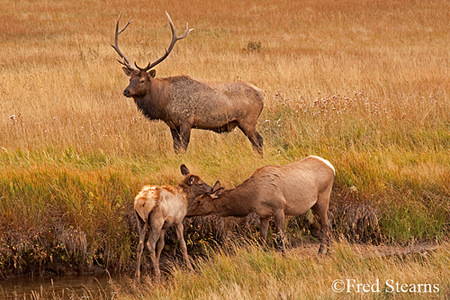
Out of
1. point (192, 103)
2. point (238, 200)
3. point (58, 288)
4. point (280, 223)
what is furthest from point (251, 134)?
point (58, 288)

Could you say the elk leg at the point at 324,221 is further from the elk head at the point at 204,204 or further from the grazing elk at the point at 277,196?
the elk head at the point at 204,204

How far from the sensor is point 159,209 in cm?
617

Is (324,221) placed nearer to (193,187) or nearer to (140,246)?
(193,187)

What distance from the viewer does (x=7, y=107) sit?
1190cm

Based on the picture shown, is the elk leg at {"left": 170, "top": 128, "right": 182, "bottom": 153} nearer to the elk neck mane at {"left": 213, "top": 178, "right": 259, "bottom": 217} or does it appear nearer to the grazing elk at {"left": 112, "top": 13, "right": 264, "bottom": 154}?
the grazing elk at {"left": 112, "top": 13, "right": 264, "bottom": 154}

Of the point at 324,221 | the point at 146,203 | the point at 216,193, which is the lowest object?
the point at 324,221

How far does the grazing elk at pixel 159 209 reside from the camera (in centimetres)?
614

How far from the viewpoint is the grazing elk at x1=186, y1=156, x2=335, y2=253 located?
6.56 metres

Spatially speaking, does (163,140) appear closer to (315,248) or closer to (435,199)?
(315,248)

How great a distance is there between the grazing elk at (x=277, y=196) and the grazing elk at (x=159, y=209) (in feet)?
0.60

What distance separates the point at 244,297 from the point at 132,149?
177 inches

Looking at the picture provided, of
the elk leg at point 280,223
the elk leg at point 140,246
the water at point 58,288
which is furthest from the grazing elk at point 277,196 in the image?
the water at point 58,288

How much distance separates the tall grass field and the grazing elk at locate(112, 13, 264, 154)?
0.33m

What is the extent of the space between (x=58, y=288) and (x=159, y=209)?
56.3 inches
